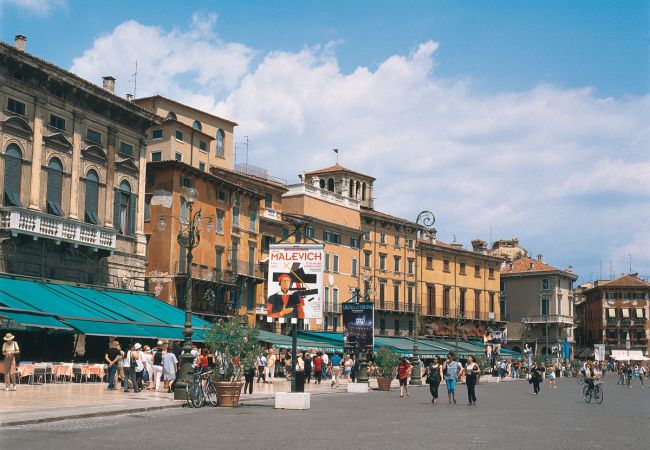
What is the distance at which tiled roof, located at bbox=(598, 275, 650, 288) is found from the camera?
362 ft

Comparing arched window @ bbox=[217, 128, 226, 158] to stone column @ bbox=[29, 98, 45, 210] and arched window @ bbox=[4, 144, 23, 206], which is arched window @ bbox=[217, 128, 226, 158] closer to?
stone column @ bbox=[29, 98, 45, 210]

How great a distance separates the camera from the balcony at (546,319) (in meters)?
96.2

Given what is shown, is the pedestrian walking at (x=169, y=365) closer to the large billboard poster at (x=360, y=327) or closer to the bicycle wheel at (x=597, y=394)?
the large billboard poster at (x=360, y=327)

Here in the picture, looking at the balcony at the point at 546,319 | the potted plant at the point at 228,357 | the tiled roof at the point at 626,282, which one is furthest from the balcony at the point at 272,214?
the tiled roof at the point at 626,282

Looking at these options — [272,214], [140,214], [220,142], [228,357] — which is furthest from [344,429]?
[220,142]

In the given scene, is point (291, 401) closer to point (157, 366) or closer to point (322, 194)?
point (157, 366)

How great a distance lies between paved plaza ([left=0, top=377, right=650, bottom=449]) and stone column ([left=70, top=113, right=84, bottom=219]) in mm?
16210

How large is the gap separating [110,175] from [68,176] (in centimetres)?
308

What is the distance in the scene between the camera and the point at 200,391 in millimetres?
22594

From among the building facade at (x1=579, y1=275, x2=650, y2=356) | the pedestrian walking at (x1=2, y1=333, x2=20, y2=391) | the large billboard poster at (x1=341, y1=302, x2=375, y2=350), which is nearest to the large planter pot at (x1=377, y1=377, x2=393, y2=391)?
the large billboard poster at (x1=341, y1=302, x2=375, y2=350)

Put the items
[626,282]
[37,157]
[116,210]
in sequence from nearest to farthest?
[37,157]
[116,210]
[626,282]

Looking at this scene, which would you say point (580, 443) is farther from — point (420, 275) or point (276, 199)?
point (420, 275)

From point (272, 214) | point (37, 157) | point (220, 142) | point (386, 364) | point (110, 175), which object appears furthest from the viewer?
point (220, 142)

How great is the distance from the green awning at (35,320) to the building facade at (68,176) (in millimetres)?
4702
